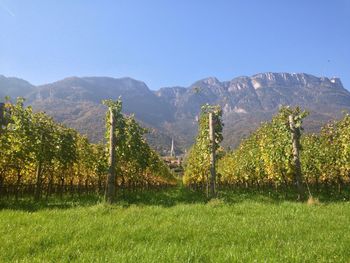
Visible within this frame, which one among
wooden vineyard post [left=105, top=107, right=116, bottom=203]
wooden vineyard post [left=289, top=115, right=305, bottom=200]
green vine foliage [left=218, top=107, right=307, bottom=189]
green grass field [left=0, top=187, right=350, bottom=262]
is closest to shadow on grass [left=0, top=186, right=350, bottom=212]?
wooden vineyard post [left=105, top=107, right=116, bottom=203]

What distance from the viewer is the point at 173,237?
10445 mm

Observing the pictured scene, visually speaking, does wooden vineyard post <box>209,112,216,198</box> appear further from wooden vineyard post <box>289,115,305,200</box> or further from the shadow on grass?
wooden vineyard post <box>289,115,305,200</box>

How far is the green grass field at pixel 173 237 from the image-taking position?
800 centimetres

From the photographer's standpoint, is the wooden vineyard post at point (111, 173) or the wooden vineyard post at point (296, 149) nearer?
the wooden vineyard post at point (111, 173)

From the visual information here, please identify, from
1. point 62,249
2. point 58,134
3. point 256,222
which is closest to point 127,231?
point 62,249

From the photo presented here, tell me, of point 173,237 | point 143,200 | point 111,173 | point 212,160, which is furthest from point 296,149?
point 173,237

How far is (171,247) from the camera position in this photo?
28.5ft

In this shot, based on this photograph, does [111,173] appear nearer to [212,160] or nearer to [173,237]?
[212,160]

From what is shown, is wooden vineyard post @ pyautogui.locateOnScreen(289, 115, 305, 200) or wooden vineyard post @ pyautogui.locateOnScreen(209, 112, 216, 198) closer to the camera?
wooden vineyard post @ pyautogui.locateOnScreen(209, 112, 216, 198)

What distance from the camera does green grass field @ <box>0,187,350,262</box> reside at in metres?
8.00

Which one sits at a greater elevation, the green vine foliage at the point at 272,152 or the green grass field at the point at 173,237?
the green vine foliage at the point at 272,152

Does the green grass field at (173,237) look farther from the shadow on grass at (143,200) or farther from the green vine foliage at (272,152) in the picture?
the green vine foliage at (272,152)

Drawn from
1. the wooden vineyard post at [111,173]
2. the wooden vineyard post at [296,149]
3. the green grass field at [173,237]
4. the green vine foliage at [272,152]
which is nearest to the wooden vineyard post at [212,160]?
the green vine foliage at [272,152]

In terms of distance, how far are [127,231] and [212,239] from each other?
2.60m
